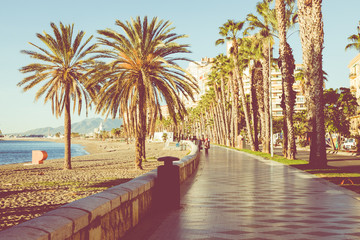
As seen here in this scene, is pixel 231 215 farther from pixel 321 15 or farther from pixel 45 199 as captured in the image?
pixel 321 15

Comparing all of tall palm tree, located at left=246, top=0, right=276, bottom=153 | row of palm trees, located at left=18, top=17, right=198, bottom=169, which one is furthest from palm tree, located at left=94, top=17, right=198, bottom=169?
tall palm tree, located at left=246, top=0, right=276, bottom=153

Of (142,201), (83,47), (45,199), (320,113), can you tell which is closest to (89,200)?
(142,201)

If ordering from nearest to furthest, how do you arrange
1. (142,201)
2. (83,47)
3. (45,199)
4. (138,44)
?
1. (142,201)
2. (45,199)
3. (138,44)
4. (83,47)

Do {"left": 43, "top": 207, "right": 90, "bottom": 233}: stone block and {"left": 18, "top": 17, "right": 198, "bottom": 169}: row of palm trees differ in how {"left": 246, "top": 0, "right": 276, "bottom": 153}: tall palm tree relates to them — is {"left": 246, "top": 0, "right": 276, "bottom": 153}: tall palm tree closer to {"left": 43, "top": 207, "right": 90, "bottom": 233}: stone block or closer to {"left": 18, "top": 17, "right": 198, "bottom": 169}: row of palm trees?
{"left": 18, "top": 17, "right": 198, "bottom": 169}: row of palm trees

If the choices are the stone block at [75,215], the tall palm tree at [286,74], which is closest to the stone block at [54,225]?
the stone block at [75,215]

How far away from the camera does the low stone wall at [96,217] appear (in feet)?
11.5

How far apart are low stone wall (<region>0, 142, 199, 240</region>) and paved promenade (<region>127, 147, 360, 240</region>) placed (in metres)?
0.35

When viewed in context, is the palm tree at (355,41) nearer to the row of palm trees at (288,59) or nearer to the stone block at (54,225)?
the row of palm trees at (288,59)

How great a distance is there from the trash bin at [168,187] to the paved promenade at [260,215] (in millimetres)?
282

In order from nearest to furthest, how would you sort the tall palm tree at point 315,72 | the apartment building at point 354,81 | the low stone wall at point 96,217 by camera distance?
the low stone wall at point 96,217 < the tall palm tree at point 315,72 < the apartment building at point 354,81

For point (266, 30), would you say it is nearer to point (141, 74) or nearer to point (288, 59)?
point (288, 59)

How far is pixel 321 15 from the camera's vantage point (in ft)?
68.5

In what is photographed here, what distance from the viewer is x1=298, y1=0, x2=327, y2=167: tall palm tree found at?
68.1ft

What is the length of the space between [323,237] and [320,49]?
1649 cm
